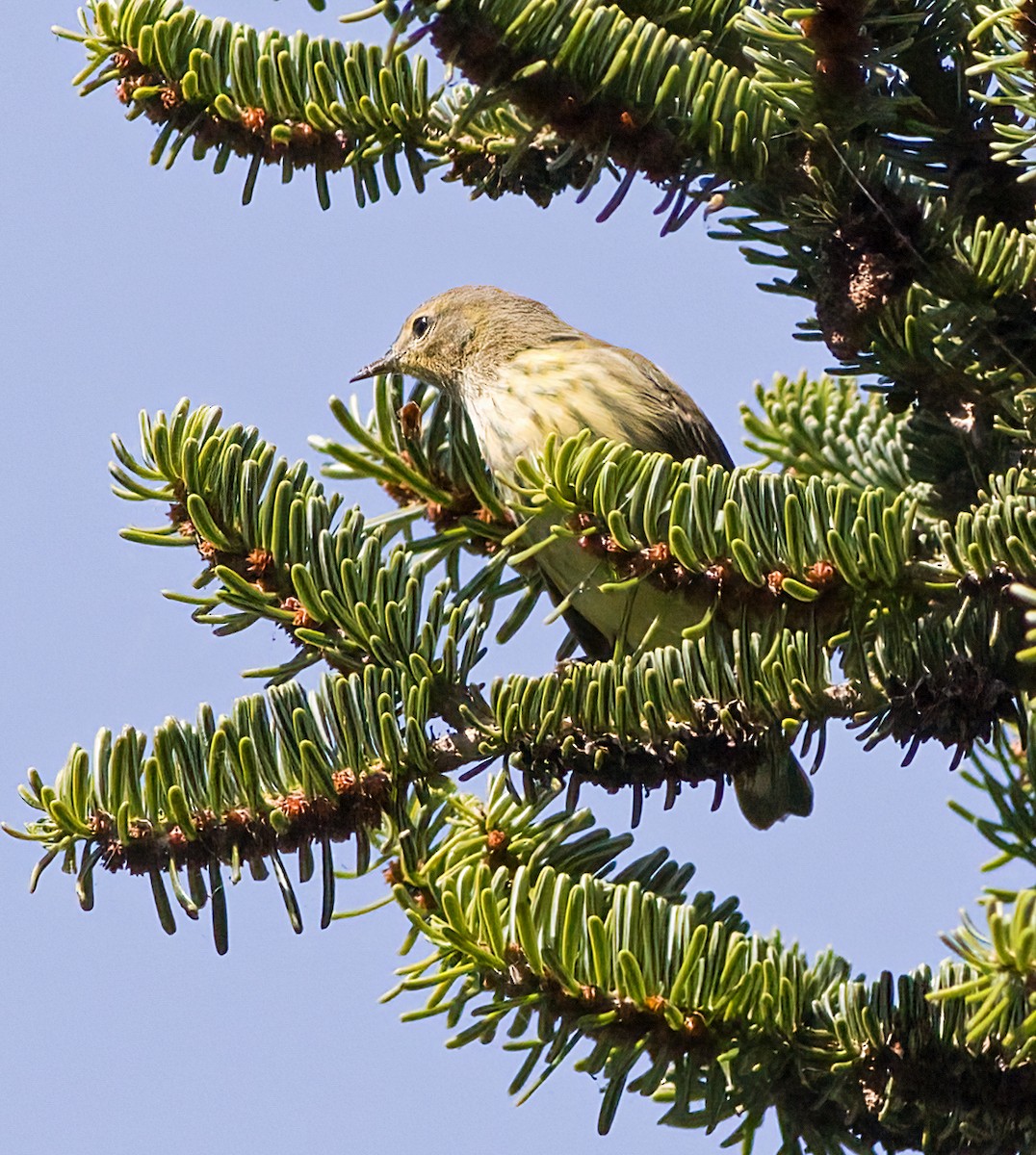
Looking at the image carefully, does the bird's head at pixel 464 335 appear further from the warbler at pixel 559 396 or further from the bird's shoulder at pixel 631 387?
the bird's shoulder at pixel 631 387

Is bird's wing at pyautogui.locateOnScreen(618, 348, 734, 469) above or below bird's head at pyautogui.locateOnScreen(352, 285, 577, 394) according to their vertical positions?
below

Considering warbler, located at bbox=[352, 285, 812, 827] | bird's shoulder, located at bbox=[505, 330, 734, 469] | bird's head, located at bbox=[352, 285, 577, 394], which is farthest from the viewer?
bird's head, located at bbox=[352, 285, 577, 394]

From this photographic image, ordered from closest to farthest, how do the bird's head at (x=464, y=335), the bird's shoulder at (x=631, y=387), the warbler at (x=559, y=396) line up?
the warbler at (x=559, y=396), the bird's shoulder at (x=631, y=387), the bird's head at (x=464, y=335)

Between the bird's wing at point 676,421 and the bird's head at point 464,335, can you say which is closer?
the bird's wing at point 676,421

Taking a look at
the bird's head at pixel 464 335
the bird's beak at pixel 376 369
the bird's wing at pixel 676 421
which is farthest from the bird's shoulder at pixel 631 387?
the bird's beak at pixel 376 369

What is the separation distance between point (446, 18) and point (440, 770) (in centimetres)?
112

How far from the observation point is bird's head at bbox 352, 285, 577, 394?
4930mm

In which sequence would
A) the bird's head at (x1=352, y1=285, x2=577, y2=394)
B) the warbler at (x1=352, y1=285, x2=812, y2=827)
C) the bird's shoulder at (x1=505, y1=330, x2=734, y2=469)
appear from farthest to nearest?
the bird's head at (x1=352, y1=285, x2=577, y2=394), the bird's shoulder at (x1=505, y1=330, x2=734, y2=469), the warbler at (x1=352, y1=285, x2=812, y2=827)

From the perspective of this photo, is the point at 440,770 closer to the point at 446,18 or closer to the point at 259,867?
the point at 259,867

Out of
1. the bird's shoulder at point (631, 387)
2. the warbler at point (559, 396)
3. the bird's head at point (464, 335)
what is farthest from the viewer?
the bird's head at point (464, 335)

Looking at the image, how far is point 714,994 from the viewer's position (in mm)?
1935

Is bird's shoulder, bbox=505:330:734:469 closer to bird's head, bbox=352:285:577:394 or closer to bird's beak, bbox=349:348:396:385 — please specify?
bird's head, bbox=352:285:577:394

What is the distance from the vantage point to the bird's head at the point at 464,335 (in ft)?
16.2

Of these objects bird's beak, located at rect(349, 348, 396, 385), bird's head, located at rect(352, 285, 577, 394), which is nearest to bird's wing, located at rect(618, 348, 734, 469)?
bird's head, located at rect(352, 285, 577, 394)
